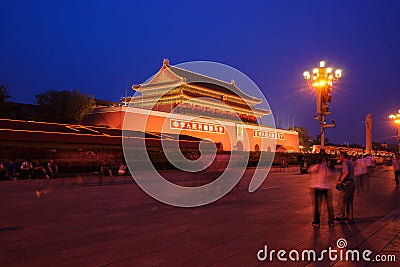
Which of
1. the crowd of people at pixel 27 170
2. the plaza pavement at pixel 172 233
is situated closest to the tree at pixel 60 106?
the crowd of people at pixel 27 170

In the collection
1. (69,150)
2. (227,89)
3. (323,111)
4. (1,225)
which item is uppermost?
(227,89)

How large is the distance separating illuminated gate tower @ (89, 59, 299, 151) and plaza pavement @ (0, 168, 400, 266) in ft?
95.7

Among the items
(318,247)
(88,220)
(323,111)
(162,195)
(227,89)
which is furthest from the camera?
(227,89)

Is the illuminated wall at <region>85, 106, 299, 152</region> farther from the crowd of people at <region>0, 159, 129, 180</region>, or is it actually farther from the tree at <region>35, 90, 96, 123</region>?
the crowd of people at <region>0, 159, 129, 180</region>

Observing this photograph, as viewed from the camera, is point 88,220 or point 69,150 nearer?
point 88,220

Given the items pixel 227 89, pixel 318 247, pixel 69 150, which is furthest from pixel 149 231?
pixel 227 89

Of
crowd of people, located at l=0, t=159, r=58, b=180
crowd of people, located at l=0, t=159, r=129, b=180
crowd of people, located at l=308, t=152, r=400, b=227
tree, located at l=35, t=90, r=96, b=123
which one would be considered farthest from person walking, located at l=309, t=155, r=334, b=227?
tree, located at l=35, t=90, r=96, b=123

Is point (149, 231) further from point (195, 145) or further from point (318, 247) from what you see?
point (195, 145)

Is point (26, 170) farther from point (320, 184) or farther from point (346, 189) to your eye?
point (346, 189)

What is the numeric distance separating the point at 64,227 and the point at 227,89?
51.9 metres

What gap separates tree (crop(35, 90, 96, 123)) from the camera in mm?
34344

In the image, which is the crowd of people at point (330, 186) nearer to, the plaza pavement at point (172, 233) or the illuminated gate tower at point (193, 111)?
the plaza pavement at point (172, 233)

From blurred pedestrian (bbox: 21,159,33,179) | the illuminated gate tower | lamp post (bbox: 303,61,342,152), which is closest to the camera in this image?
blurred pedestrian (bbox: 21,159,33,179)

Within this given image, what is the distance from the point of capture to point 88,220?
6.59 meters
